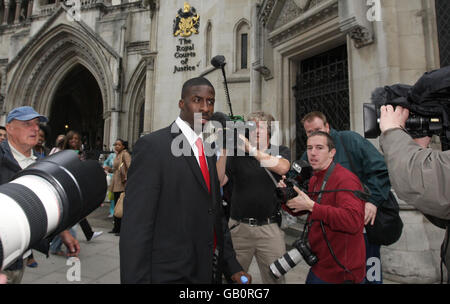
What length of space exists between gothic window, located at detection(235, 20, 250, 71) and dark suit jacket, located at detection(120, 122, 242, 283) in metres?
7.67

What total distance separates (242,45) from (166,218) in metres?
8.35

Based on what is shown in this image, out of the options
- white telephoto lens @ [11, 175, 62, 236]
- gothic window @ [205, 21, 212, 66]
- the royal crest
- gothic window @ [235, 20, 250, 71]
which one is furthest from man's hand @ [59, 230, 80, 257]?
the royal crest

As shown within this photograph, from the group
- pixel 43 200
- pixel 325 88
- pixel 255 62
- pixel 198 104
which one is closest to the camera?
pixel 43 200

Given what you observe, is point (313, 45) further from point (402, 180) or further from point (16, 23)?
point (16, 23)

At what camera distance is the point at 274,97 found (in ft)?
19.9

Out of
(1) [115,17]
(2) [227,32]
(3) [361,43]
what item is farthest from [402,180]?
(1) [115,17]

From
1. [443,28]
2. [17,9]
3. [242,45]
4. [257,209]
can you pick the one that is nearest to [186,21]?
[242,45]

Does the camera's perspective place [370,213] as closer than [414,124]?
No

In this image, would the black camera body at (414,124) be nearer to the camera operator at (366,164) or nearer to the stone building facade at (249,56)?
the camera operator at (366,164)

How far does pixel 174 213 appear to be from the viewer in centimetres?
150

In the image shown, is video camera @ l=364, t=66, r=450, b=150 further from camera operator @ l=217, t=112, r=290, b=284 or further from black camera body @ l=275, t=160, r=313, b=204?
camera operator @ l=217, t=112, r=290, b=284

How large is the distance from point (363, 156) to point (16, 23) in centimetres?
3098

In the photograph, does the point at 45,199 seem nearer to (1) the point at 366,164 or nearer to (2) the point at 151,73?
(1) the point at 366,164

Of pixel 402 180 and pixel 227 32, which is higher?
pixel 227 32
